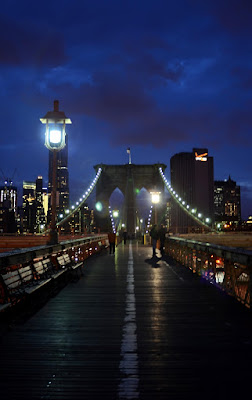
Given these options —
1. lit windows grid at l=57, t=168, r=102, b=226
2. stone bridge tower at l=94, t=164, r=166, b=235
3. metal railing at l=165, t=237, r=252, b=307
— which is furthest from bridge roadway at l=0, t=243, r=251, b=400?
stone bridge tower at l=94, t=164, r=166, b=235

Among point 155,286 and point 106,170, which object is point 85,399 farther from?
point 106,170

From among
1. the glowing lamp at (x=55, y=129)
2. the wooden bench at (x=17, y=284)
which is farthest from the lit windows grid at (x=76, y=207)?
the wooden bench at (x=17, y=284)

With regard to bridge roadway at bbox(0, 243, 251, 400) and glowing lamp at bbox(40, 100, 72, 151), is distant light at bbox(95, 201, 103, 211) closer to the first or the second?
glowing lamp at bbox(40, 100, 72, 151)

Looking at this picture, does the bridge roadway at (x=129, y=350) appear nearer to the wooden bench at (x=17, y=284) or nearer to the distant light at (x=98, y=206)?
the wooden bench at (x=17, y=284)

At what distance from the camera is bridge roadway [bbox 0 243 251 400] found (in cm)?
406

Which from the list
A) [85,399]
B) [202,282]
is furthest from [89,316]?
[202,282]

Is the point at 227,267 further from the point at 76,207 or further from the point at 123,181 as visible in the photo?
the point at 123,181

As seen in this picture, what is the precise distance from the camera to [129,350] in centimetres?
533

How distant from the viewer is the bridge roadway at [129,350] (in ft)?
13.3

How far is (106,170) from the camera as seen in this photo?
10175 centimetres

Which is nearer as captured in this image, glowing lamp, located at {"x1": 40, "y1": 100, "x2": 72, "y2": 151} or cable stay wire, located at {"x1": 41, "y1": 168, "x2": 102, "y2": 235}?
glowing lamp, located at {"x1": 40, "y1": 100, "x2": 72, "y2": 151}

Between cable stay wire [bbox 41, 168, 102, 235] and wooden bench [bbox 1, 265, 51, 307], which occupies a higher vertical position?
cable stay wire [bbox 41, 168, 102, 235]

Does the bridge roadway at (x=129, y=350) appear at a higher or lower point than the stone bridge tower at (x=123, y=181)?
lower

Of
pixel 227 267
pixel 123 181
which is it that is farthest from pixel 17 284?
pixel 123 181
